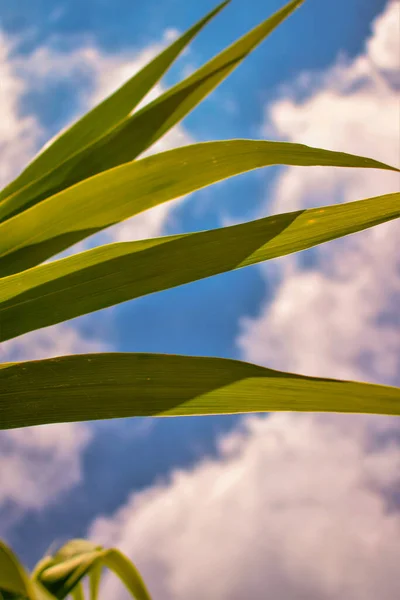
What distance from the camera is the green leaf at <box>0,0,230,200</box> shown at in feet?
1.57

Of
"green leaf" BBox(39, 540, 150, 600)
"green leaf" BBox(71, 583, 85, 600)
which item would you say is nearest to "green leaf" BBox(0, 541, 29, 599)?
"green leaf" BBox(39, 540, 150, 600)

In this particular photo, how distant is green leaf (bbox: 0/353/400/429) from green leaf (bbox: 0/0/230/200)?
0.66 feet

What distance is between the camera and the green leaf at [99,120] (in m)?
0.48

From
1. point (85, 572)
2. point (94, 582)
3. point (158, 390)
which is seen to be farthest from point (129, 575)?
point (158, 390)

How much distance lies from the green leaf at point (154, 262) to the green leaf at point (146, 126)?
11cm

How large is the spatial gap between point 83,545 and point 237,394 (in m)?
0.57

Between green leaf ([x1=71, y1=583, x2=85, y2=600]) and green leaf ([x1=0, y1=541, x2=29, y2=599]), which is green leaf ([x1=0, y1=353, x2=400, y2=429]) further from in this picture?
green leaf ([x1=71, y1=583, x2=85, y2=600])

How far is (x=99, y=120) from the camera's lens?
492 millimetres

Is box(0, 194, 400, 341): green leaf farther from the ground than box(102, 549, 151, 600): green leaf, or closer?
farther from the ground

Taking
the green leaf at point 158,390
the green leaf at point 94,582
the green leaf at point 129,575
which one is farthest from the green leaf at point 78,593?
the green leaf at point 158,390

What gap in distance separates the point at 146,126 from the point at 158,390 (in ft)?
0.70

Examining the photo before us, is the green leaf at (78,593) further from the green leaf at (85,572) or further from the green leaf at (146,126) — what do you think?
the green leaf at (146,126)

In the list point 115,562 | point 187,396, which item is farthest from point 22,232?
point 115,562

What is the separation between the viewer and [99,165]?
0.45 m
